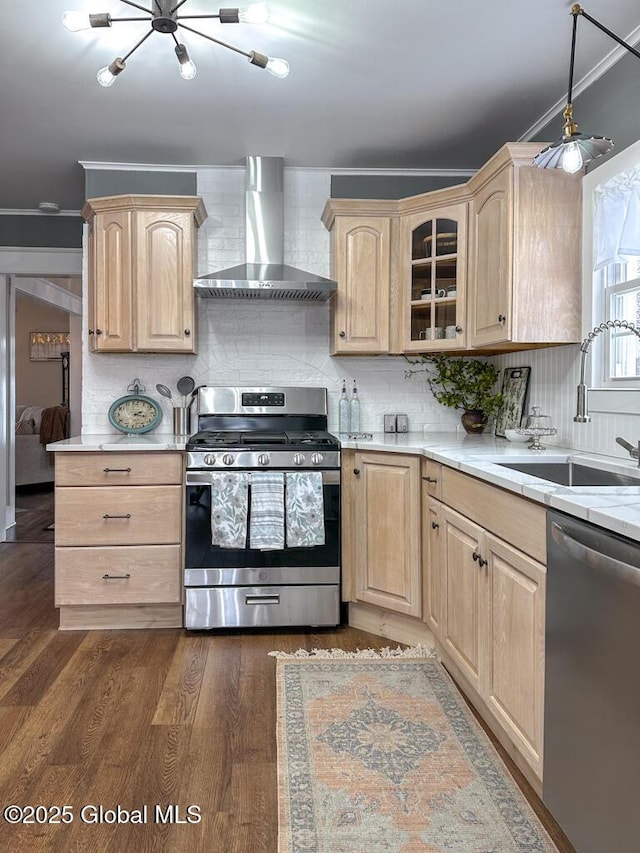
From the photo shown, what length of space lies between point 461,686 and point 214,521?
1.31 metres

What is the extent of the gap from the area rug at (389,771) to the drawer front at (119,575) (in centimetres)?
80

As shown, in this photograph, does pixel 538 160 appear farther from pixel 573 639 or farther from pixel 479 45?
pixel 573 639

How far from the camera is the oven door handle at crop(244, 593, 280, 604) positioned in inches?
122

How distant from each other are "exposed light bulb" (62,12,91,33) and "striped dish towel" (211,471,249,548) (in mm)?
1819

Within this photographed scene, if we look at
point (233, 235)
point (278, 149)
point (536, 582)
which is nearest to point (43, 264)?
point (233, 235)

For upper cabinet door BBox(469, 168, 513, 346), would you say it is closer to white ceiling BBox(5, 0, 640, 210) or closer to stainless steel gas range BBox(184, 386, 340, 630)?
white ceiling BBox(5, 0, 640, 210)

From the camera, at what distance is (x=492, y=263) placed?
2.94m

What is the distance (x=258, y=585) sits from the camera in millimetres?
3105

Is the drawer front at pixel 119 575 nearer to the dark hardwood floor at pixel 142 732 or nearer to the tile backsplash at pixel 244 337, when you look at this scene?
the dark hardwood floor at pixel 142 732

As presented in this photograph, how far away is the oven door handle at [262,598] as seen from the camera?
3.09 m

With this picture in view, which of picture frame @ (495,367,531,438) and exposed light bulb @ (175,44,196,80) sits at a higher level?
exposed light bulb @ (175,44,196,80)

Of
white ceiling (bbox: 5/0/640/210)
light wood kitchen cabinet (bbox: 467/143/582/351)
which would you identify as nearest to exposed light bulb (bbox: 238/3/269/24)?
white ceiling (bbox: 5/0/640/210)

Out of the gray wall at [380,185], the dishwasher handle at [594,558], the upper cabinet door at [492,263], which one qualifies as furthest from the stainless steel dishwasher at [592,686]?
the gray wall at [380,185]

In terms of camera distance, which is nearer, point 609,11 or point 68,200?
point 609,11
